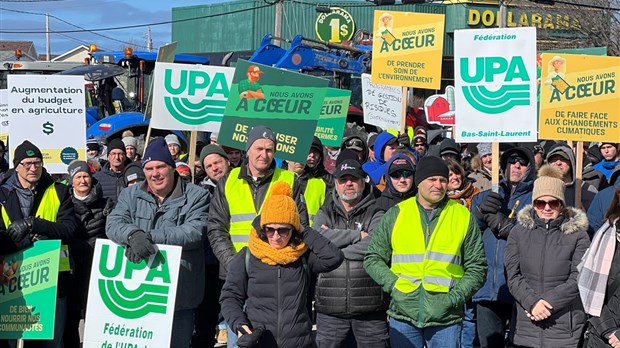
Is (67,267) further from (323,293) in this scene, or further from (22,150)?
(323,293)

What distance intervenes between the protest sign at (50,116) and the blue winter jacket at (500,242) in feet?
12.6

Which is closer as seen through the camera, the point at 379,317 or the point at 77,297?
the point at 379,317

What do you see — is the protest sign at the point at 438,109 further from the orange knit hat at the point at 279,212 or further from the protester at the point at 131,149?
the orange knit hat at the point at 279,212

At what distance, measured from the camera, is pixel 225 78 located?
9.26 metres

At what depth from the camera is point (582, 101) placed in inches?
350

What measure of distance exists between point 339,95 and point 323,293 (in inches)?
190

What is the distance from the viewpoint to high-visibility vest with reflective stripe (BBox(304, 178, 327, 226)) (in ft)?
25.4

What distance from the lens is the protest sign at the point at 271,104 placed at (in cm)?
830

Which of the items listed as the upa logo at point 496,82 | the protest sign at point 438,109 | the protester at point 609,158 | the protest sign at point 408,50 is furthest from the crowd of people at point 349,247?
the protest sign at point 438,109

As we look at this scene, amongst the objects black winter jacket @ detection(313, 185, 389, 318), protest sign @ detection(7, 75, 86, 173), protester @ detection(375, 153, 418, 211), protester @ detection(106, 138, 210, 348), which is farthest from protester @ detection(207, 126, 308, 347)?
protest sign @ detection(7, 75, 86, 173)

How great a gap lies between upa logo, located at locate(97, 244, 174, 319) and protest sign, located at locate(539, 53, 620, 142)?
3824 millimetres

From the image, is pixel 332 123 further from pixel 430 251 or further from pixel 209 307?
pixel 430 251

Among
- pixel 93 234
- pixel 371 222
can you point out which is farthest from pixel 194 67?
pixel 371 222

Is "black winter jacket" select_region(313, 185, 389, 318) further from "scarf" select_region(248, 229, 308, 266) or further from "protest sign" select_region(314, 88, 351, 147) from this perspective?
"protest sign" select_region(314, 88, 351, 147)
